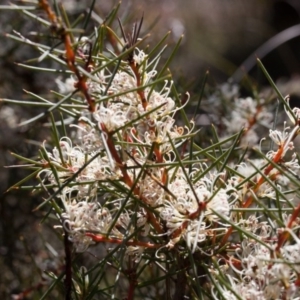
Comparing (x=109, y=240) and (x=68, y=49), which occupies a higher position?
(x=68, y=49)

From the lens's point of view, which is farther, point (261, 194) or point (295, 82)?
point (295, 82)

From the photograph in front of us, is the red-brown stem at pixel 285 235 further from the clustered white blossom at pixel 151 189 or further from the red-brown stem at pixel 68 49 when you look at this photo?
the red-brown stem at pixel 68 49

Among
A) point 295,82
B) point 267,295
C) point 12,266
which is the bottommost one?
point 12,266

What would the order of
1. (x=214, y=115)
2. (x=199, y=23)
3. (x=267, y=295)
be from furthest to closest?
(x=199, y=23), (x=214, y=115), (x=267, y=295)

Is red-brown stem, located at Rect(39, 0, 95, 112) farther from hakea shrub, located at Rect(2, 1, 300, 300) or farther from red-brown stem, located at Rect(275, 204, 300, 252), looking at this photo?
red-brown stem, located at Rect(275, 204, 300, 252)

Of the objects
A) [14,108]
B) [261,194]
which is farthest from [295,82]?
[261,194]

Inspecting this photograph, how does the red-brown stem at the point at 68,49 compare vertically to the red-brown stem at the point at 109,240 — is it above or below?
above

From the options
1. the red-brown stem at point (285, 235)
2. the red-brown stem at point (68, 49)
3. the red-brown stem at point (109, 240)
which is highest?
the red-brown stem at point (68, 49)

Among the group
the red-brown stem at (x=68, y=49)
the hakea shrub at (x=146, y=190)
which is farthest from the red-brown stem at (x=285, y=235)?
the red-brown stem at (x=68, y=49)

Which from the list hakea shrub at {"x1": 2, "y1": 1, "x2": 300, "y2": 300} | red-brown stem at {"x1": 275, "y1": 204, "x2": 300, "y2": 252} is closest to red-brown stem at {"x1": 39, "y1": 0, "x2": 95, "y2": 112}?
hakea shrub at {"x1": 2, "y1": 1, "x2": 300, "y2": 300}

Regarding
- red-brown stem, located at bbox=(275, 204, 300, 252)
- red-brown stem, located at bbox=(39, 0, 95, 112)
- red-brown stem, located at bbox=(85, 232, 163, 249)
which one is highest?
red-brown stem, located at bbox=(39, 0, 95, 112)

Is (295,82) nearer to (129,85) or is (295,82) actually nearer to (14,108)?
(14,108)
